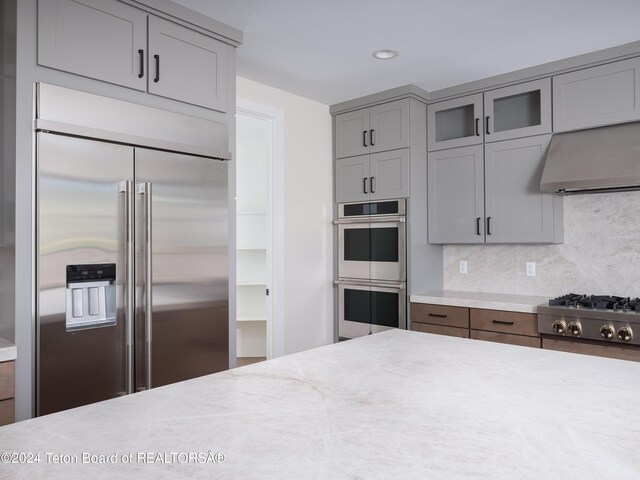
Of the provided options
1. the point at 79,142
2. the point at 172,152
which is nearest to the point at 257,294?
the point at 172,152

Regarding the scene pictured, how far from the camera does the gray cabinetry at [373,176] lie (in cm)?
380

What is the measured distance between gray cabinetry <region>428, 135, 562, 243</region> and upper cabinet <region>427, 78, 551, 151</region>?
67 millimetres

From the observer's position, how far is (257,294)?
486 centimetres

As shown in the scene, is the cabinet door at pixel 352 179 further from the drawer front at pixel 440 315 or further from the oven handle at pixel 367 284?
the drawer front at pixel 440 315

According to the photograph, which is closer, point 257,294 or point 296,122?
point 296,122

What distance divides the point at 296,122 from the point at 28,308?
2595 mm

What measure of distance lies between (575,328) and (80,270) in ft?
8.98

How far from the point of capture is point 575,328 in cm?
286

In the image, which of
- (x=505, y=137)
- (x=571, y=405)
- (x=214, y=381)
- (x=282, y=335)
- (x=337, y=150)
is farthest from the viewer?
(x=337, y=150)

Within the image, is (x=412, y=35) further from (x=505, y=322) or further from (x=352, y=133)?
(x=505, y=322)

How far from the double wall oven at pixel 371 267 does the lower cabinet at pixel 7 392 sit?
265 cm

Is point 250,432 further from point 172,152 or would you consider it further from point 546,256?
point 546,256

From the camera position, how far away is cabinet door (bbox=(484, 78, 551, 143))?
10.8 ft

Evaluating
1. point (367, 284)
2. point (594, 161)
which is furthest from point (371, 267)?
point (594, 161)
